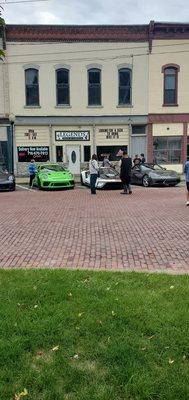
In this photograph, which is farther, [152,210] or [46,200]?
[46,200]

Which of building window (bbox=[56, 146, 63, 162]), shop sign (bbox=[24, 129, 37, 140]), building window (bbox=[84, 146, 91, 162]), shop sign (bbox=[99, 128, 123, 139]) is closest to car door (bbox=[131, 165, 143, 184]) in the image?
shop sign (bbox=[99, 128, 123, 139])

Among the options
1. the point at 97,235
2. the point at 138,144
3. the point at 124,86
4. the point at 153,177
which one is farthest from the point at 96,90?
the point at 97,235

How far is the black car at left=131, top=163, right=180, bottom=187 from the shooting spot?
786 inches

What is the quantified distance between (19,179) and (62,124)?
4.78m

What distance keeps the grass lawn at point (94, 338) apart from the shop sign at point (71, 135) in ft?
75.1

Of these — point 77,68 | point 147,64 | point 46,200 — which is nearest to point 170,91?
point 147,64

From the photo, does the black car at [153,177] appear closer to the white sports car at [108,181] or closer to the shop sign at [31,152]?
the white sports car at [108,181]

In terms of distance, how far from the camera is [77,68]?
27.2m

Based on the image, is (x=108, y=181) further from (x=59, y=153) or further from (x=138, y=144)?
(x=138, y=144)

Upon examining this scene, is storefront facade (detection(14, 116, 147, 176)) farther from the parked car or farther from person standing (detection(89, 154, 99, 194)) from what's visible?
person standing (detection(89, 154, 99, 194))

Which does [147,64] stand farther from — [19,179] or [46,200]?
[46,200]

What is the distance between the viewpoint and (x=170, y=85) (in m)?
27.5

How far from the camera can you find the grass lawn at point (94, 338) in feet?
10.0

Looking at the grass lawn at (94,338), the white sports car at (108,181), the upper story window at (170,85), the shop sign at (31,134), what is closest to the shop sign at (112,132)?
the upper story window at (170,85)
